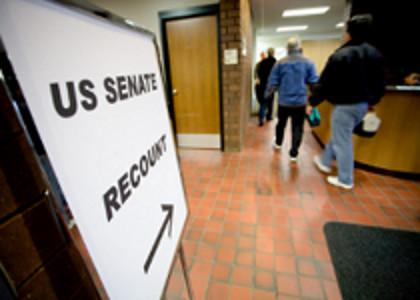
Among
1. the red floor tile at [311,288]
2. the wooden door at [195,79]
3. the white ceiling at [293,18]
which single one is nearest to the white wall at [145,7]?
the wooden door at [195,79]

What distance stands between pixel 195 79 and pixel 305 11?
13.2 feet

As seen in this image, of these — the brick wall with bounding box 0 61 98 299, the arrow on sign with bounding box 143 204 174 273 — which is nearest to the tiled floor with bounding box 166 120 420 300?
the arrow on sign with bounding box 143 204 174 273

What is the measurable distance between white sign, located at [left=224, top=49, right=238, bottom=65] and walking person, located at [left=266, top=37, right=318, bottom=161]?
1.85 ft

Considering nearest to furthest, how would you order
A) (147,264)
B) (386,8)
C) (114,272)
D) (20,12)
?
(20,12) < (114,272) < (147,264) < (386,8)

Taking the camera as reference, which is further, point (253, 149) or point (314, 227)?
point (253, 149)

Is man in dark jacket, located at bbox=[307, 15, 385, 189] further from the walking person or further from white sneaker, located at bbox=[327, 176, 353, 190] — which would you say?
the walking person

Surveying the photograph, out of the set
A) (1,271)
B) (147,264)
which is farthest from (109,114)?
(147,264)

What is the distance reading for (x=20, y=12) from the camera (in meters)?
0.29

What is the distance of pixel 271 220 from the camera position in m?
1.81

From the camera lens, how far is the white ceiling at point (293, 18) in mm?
4383

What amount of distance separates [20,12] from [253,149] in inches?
129

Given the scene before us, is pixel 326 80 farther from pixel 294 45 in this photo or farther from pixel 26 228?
pixel 26 228

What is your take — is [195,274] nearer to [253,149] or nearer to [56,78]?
[56,78]

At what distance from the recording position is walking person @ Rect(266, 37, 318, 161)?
243 centimetres
